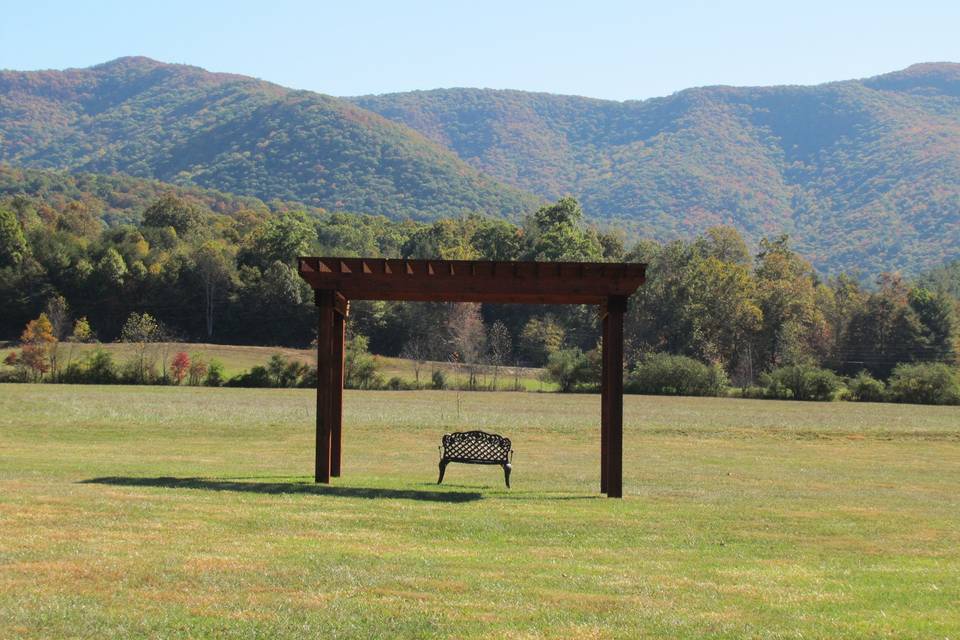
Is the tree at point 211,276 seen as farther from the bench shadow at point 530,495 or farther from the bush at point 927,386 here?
the bench shadow at point 530,495

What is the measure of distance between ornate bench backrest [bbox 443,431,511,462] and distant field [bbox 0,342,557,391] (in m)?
44.5

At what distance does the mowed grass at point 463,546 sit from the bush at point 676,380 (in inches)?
1527

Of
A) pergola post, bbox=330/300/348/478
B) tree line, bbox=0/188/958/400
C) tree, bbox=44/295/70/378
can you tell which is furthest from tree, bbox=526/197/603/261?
pergola post, bbox=330/300/348/478

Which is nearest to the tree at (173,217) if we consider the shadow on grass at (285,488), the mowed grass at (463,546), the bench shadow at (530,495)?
the mowed grass at (463,546)

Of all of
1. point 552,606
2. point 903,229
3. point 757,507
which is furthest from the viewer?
point 903,229

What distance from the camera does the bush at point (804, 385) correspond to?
2488 inches

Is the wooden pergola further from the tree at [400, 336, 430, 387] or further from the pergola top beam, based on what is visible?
the tree at [400, 336, 430, 387]

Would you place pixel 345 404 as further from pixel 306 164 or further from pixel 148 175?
pixel 148 175

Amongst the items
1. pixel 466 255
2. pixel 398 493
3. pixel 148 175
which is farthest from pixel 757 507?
pixel 148 175

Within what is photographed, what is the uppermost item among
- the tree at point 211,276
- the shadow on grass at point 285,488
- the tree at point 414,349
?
the tree at point 211,276

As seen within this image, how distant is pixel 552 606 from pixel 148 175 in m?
202

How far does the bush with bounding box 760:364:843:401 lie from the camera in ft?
207

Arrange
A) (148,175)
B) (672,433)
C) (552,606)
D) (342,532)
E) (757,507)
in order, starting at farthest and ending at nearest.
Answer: (148,175)
(672,433)
(757,507)
(342,532)
(552,606)

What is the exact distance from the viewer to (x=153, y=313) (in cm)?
9162
